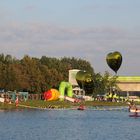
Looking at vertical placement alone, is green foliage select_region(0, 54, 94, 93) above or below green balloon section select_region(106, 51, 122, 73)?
above

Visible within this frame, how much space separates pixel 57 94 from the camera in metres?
123

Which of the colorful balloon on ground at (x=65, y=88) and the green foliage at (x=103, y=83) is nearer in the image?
the colorful balloon on ground at (x=65, y=88)

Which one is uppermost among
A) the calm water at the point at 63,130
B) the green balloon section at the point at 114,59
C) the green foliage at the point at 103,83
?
the green foliage at the point at 103,83

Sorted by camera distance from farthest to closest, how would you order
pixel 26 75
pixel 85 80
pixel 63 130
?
pixel 26 75 < pixel 63 130 < pixel 85 80

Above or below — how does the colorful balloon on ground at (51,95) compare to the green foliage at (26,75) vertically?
below

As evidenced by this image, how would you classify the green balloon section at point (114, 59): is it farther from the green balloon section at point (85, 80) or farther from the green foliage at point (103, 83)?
the green foliage at point (103, 83)

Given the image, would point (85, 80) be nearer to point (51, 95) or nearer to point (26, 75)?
point (51, 95)

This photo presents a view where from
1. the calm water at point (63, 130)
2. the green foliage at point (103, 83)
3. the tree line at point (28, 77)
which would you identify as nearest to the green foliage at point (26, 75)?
the tree line at point (28, 77)

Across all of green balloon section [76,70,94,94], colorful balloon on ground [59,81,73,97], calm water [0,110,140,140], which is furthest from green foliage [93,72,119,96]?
green balloon section [76,70,94,94]

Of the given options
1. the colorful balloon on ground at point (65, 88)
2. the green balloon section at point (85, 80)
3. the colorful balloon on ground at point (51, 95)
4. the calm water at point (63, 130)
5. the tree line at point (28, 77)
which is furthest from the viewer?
the colorful balloon on ground at point (65, 88)

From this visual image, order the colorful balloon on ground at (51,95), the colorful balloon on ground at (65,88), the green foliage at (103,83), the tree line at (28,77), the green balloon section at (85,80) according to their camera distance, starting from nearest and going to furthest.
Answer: the green balloon section at (85,80) → the colorful balloon on ground at (51,95) → the tree line at (28,77) → the colorful balloon on ground at (65,88) → the green foliage at (103,83)

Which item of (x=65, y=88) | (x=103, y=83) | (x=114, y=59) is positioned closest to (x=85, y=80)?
(x=114, y=59)

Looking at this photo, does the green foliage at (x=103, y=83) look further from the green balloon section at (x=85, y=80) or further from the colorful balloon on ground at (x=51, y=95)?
the green balloon section at (x=85, y=80)

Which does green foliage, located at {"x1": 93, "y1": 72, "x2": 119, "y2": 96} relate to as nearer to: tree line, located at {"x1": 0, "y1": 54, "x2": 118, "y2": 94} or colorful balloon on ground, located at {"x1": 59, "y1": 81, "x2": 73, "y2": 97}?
tree line, located at {"x1": 0, "y1": 54, "x2": 118, "y2": 94}
